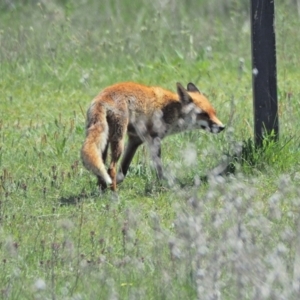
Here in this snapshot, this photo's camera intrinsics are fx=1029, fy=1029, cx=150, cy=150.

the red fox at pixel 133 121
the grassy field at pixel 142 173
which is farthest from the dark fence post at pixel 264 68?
the red fox at pixel 133 121

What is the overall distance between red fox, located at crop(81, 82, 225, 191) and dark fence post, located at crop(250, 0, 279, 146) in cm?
51

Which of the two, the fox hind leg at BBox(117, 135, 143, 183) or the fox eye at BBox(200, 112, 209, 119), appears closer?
the fox hind leg at BBox(117, 135, 143, 183)

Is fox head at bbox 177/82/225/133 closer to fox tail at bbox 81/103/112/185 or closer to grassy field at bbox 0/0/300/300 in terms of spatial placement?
grassy field at bbox 0/0/300/300

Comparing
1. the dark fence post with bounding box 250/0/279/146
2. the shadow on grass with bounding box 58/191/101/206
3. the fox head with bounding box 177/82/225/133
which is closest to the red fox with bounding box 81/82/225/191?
the fox head with bounding box 177/82/225/133

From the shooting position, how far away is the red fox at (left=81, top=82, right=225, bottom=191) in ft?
23.3

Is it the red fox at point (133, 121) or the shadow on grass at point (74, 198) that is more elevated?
the red fox at point (133, 121)

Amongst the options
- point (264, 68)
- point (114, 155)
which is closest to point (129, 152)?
point (114, 155)

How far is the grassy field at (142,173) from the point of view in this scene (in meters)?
A: 4.83

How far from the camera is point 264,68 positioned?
7547 millimetres

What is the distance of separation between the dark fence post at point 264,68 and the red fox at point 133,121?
0.51 metres

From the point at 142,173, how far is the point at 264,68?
121cm

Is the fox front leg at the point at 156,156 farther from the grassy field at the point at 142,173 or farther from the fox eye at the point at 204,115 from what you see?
the fox eye at the point at 204,115

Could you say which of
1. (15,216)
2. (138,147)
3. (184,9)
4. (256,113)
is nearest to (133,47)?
(184,9)

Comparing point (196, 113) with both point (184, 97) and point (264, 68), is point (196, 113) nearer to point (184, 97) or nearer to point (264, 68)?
point (184, 97)
